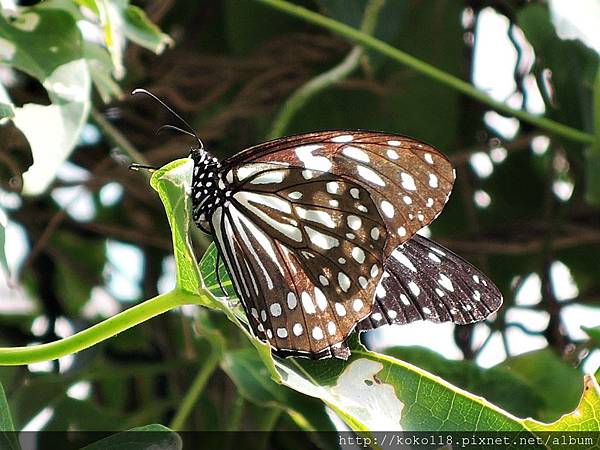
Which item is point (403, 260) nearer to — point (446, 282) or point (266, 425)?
point (446, 282)

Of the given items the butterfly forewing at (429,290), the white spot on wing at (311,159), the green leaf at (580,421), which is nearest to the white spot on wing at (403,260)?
the butterfly forewing at (429,290)

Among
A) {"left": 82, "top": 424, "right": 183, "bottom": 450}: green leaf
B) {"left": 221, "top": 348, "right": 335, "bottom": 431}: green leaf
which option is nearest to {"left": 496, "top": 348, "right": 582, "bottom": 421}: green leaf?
{"left": 221, "top": 348, "right": 335, "bottom": 431}: green leaf

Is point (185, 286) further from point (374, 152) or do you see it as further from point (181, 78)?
point (181, 78)

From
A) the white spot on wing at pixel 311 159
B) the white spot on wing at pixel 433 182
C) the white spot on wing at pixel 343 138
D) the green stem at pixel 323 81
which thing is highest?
the green stem at pixel 323 81

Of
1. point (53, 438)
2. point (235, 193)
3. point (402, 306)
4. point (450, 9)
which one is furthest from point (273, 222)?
point (450, 9)

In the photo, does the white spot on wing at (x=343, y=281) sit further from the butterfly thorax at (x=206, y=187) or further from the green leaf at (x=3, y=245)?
the green leaf at (x=3, y=245)

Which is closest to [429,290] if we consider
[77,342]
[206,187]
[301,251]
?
[301,251]
